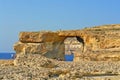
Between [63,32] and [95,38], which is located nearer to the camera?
[95,38]

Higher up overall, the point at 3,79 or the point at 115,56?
the point at 3,79

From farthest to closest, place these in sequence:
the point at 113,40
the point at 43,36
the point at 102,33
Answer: the point at 43,36 → the point at 102,33 → the point at 113,40

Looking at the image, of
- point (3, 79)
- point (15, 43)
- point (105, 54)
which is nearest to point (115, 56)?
point (105, 54)

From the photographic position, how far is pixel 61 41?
38.3 m

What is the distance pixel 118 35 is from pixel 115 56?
4.79m

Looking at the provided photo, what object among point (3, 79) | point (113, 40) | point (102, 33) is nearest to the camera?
point (3, 79)

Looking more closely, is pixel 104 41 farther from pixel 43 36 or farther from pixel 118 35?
pixel 43 36

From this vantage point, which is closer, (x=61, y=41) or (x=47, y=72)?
(x=47, y=72)

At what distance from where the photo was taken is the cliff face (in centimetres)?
3216

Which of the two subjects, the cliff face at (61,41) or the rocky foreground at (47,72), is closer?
the rocky foreground at (47,72)

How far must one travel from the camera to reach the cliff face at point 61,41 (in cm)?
3216

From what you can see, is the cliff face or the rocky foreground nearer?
the rocky foreground

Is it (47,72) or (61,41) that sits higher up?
(47,72)

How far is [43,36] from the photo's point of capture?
120ft
